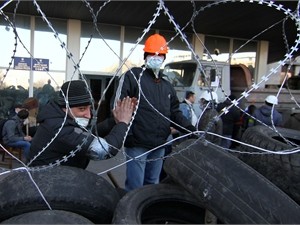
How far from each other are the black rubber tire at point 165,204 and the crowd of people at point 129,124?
22 centimetres

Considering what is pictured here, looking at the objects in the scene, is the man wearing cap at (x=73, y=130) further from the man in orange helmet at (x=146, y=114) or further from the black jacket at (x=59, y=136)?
the man in orange helmet at (x=146, y=114)

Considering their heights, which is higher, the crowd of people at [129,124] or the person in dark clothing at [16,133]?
the crowd of people at [129,124]

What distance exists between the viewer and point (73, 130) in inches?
92.2

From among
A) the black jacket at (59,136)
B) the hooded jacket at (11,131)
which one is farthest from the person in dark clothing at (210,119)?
the hooded jacket at (11,131)

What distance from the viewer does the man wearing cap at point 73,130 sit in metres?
2.31

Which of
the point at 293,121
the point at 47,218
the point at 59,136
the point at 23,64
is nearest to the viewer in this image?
the point at 47,218

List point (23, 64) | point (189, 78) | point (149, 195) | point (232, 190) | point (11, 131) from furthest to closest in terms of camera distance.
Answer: point (23, 64)
point (189, 78)
point (11, 131)
point (149, 195)
point (232, 190)

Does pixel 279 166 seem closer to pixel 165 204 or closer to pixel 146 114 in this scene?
pixel 165 204

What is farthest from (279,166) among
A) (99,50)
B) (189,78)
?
(99,50)

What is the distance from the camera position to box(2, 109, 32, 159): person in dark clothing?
20.5 ft

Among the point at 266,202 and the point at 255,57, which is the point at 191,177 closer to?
the point at 266,202

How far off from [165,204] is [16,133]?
4637 millimetres

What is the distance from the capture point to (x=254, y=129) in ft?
10.4

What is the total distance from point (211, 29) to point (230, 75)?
8.27ft
